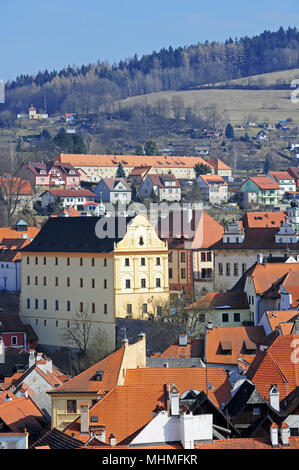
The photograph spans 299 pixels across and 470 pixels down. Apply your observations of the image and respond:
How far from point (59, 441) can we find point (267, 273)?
26738mm

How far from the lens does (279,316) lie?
125ft

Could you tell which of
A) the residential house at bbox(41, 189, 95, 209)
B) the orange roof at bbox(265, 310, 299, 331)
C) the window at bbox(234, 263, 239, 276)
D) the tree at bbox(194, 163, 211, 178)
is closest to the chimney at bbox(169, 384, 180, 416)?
the orange roof at bbox(265, 310, 299, 331)

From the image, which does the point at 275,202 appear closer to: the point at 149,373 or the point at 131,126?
the point at 131,126

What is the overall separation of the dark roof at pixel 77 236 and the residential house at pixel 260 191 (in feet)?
149

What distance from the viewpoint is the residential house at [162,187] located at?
101m

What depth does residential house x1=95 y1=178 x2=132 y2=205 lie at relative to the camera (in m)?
97.3

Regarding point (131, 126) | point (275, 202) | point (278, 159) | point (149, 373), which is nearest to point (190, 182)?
point (275, 202)

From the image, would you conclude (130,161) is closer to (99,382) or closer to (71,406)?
(71,406)

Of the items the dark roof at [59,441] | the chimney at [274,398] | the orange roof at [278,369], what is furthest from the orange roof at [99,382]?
the dark roof at [59,441]

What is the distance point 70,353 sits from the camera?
49.7 m

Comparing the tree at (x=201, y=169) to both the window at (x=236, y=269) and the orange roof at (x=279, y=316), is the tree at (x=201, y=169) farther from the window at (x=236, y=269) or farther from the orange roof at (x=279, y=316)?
the orange roof at (x=279, y=316)

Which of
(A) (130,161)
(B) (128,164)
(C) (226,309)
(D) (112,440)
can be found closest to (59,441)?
(D) (112,440)

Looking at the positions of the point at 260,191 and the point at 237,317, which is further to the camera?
the point at 260,191

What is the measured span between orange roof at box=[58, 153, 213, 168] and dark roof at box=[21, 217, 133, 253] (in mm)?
53183
